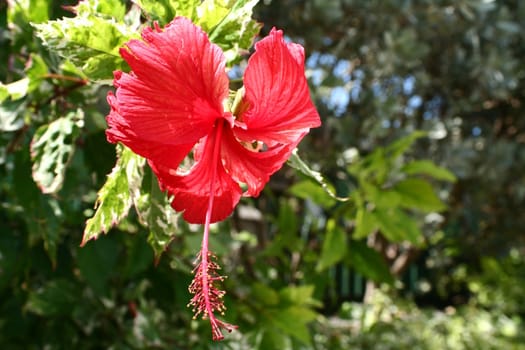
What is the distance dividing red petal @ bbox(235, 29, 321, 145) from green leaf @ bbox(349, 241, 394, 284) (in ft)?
3.36

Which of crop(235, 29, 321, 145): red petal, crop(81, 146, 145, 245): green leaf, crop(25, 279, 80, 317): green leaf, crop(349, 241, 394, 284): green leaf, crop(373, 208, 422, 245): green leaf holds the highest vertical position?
crop(235, 29, 321, 145): red petal

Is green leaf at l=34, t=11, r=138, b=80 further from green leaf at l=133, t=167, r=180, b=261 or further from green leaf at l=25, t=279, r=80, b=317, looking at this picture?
green leaf at l=25, t=279, r=80, b=317

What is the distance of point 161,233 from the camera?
0.53 m

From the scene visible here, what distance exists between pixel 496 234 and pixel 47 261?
2.42 meters

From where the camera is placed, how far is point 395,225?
1311mm

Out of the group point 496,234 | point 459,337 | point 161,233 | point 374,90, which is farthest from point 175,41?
point 459,337

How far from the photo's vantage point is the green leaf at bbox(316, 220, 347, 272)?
4.46 feet

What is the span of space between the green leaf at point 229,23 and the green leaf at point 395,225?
816mm

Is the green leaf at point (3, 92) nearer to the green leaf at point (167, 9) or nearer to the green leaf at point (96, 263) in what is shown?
the green leaf at point (167, 9)

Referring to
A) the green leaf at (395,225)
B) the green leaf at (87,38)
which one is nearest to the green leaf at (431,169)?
the green leaf at (395,225)

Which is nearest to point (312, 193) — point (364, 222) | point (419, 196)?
point (364, 222)

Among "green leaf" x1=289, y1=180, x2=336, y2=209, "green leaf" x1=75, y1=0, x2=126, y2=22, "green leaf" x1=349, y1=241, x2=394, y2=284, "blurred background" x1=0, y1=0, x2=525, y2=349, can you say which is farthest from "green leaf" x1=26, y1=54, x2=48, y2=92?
"green leaf" x1=349, y1=241, x2=394, y2=284

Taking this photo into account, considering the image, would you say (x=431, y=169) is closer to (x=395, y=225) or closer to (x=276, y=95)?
(x=395, y=225)

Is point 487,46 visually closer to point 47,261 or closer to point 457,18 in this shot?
point 457,18
